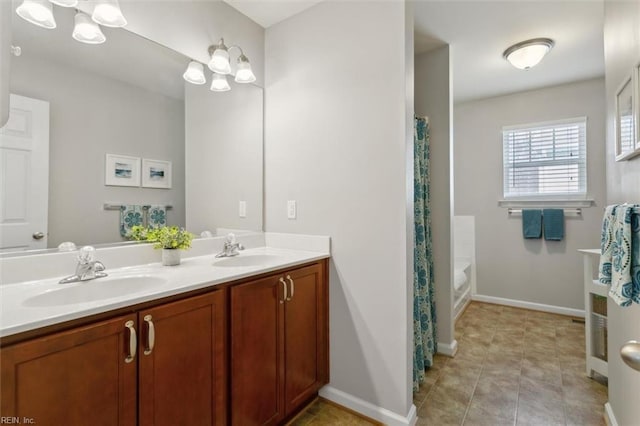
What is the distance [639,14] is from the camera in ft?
3.44

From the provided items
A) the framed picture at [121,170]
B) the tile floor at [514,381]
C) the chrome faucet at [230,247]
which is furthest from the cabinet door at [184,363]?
the tile floor at [514,381]

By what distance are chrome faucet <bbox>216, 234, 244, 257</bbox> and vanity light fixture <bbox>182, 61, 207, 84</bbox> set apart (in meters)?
0.98

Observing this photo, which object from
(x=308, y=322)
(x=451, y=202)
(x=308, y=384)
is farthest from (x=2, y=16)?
(x=451, y=202)

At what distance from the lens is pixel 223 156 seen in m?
2.06

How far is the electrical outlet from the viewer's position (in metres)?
2.04

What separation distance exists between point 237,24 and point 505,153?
333 cm

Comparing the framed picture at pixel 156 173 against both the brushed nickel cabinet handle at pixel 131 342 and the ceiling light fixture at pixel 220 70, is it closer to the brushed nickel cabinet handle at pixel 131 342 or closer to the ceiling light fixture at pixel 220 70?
the ceiling light fixture at pixel 220 70

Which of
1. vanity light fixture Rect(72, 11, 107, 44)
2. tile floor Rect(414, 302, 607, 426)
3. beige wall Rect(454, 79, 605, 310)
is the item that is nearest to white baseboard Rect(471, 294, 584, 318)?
beige wall Rect(454, 79, 605, 310)

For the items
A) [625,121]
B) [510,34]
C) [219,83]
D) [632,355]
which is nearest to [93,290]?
[219,83]

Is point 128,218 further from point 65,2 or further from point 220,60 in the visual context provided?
point 220,60

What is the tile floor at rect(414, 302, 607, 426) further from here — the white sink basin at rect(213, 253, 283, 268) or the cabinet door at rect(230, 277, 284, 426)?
the white sink basin at rect(213, 253, 283, 268)

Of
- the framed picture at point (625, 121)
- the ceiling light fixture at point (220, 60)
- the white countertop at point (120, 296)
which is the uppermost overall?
the ceiling light fixture at point (220, 60)

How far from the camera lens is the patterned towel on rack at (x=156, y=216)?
163 cm

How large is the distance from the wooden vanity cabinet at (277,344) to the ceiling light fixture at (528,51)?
245cm
